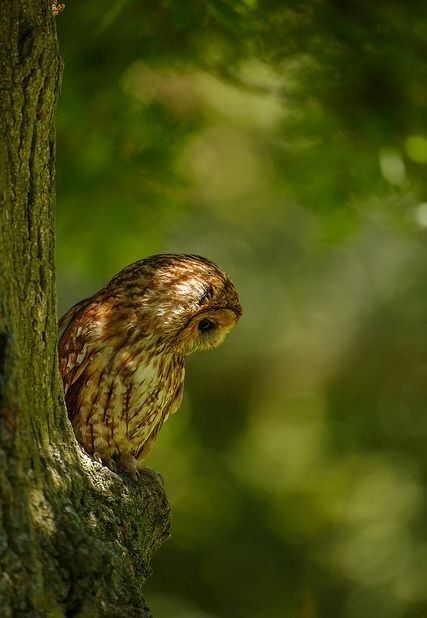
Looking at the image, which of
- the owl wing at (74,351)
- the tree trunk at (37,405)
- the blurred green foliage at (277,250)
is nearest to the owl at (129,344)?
the owl wing at (74,351)

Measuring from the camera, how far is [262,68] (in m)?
5.35

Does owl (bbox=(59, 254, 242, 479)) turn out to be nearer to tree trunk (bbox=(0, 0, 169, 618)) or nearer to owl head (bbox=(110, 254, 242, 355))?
owl head (bbox=(110, 254, 242, 355))

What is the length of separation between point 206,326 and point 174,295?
0.32 meters

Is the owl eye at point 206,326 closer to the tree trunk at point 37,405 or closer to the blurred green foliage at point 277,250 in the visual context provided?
the tree trunk at point 37,405

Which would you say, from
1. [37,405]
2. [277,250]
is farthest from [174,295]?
[277,250]

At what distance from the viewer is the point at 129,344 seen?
3840 millimetres

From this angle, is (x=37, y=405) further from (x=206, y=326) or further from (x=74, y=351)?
(x=206, y=326)

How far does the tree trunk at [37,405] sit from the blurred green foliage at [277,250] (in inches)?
63.7

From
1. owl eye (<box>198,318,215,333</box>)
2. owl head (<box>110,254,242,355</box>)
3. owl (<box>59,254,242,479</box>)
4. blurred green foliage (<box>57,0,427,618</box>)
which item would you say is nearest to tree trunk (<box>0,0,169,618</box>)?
owl (<box>59,254,242,479</box>)

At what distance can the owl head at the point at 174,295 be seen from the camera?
384 cm

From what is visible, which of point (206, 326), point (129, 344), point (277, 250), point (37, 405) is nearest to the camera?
point (37, 405)

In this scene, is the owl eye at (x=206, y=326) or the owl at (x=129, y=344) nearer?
the owl at (x=129, y=344)

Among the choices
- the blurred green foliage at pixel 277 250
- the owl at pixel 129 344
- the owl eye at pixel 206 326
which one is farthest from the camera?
the blurred green foliage at pixel 277 250

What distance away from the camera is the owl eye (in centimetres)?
409
